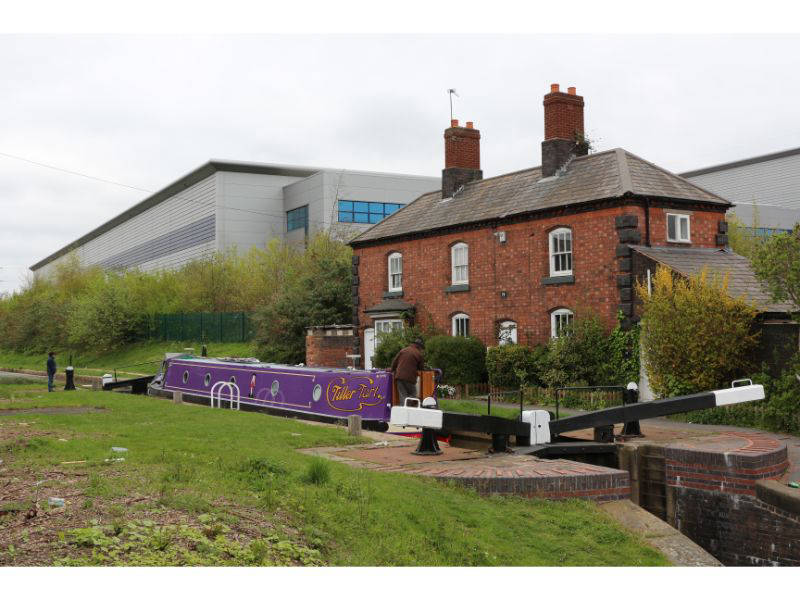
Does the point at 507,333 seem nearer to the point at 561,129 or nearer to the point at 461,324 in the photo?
the point at 461,324

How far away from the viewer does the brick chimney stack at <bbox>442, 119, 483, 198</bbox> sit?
87.6ft

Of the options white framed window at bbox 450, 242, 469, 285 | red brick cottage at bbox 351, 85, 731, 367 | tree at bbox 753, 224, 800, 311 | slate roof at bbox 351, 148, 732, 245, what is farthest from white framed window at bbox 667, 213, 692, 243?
white framed window at bbox 450, 242, 469, 285

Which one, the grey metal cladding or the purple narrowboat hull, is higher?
the grey metal cladding

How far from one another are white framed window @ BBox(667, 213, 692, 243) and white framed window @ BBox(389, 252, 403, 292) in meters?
9.37

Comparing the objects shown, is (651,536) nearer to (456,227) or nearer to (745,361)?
(745,361)

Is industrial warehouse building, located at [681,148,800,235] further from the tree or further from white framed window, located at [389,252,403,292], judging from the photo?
the tree

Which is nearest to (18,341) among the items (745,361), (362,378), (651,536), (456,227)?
(456,227)

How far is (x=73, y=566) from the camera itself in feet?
17.5

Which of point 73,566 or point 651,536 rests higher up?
point 73,566

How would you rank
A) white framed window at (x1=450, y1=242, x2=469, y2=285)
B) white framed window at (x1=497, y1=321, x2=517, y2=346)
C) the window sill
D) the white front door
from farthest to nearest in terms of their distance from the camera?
the white front door
white framed window at (x1=450, y1=242, x2=469, y2=285)
white framed window at (x1=497, y1=321, x2=517, y2=346)
the window sill

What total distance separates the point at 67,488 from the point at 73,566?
2.17 m

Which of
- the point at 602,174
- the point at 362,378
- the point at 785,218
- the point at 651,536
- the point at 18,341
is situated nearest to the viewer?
the point at 651,536

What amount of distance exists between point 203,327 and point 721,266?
Answer: 30285 millimetres

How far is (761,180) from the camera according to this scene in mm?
48906
